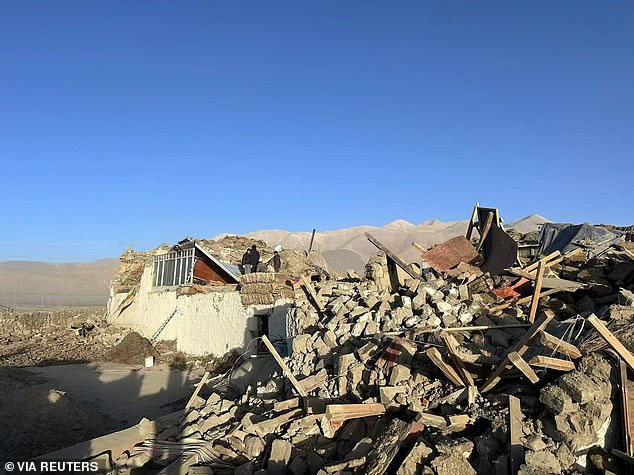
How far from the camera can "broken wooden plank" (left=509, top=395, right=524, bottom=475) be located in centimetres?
452

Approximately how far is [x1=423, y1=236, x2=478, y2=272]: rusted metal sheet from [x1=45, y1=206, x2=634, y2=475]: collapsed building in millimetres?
71

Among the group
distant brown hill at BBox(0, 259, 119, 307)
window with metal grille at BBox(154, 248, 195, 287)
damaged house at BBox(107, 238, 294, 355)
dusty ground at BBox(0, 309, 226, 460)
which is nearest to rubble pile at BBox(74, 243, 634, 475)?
dusty ground at BBox(0, 309, 226, 460)

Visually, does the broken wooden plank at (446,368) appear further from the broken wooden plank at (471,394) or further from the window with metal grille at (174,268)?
the window with metal grille at (174,268)

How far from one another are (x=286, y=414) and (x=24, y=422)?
5.71 meters

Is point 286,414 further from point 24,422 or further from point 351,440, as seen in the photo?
point 24,422

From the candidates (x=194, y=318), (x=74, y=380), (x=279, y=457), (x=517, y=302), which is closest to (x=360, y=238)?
(x=194, y=318)

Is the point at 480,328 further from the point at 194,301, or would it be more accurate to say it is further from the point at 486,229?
the point at 194,301

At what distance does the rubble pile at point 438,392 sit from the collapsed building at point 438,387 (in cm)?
2

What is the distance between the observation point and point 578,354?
5078 mm

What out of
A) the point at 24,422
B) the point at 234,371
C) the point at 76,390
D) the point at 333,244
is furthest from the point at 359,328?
the point at 333,244

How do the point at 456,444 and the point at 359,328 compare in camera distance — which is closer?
the point at 456,444

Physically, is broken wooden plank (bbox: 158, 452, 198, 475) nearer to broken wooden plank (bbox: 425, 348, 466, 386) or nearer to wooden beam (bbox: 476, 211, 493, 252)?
broken wooden plank (bbox: 425, 348, 466, 386)

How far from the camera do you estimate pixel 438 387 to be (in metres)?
6.14

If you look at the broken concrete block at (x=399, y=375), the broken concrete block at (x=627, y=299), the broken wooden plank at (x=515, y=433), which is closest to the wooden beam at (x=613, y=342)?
the broken wooden plank at (x=515, y=433)
